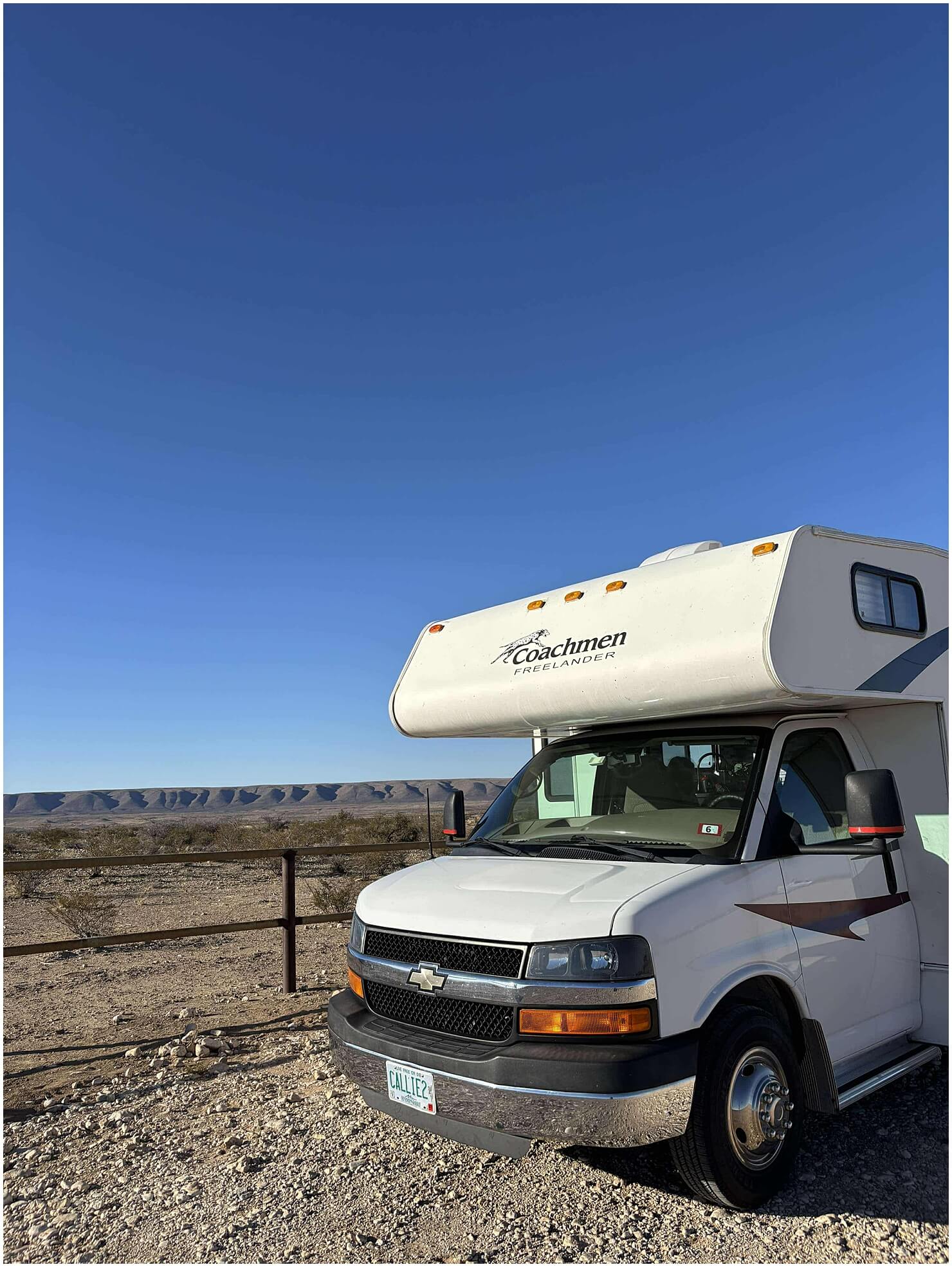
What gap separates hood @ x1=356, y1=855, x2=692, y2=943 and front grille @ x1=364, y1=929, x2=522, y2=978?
45 millimetres

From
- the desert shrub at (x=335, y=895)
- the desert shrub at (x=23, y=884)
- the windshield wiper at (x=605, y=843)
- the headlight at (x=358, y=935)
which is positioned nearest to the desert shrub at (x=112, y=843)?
the desert shrub at (x=23, y=884)

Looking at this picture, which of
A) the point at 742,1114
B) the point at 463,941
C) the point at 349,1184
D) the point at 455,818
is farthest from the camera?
the point at 455,818

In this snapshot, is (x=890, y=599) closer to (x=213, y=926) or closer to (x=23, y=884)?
(x=213, y=926)

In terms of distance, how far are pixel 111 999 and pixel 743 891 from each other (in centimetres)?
647

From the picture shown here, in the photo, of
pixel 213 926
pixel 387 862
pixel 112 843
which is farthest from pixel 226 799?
pixel 213 926

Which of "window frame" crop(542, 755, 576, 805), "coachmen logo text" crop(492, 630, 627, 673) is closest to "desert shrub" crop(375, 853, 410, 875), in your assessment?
"window frame" crop(542, 755, 576, 805)

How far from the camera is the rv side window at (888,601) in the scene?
4.99m

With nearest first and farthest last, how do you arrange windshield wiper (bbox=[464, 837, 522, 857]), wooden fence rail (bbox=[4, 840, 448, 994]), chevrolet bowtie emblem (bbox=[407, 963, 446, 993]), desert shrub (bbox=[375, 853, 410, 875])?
1. chevrolet bowtie emblem (bbox=[407, 963, 446, 993])
2. windshield wiper (bbox=[464, 837, 522, 857])
3. wooden fence rail (bbox=[4, 840, 448, 994])
4. desert shrub (bbox=[375, 853, 410, 875])

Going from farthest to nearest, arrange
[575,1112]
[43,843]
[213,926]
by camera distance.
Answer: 1. [43,843]
2. [213,926]
3. [575,1112]

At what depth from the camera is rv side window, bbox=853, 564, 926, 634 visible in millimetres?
4988

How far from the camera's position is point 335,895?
1505cm

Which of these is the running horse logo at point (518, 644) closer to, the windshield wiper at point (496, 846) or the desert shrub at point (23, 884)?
the windshield wiper at point (496, 846)

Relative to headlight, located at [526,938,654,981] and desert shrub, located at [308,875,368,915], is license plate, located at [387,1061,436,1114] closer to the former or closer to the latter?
headlight, located at [526,938,654,981]

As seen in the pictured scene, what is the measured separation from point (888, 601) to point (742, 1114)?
2.87 metres
